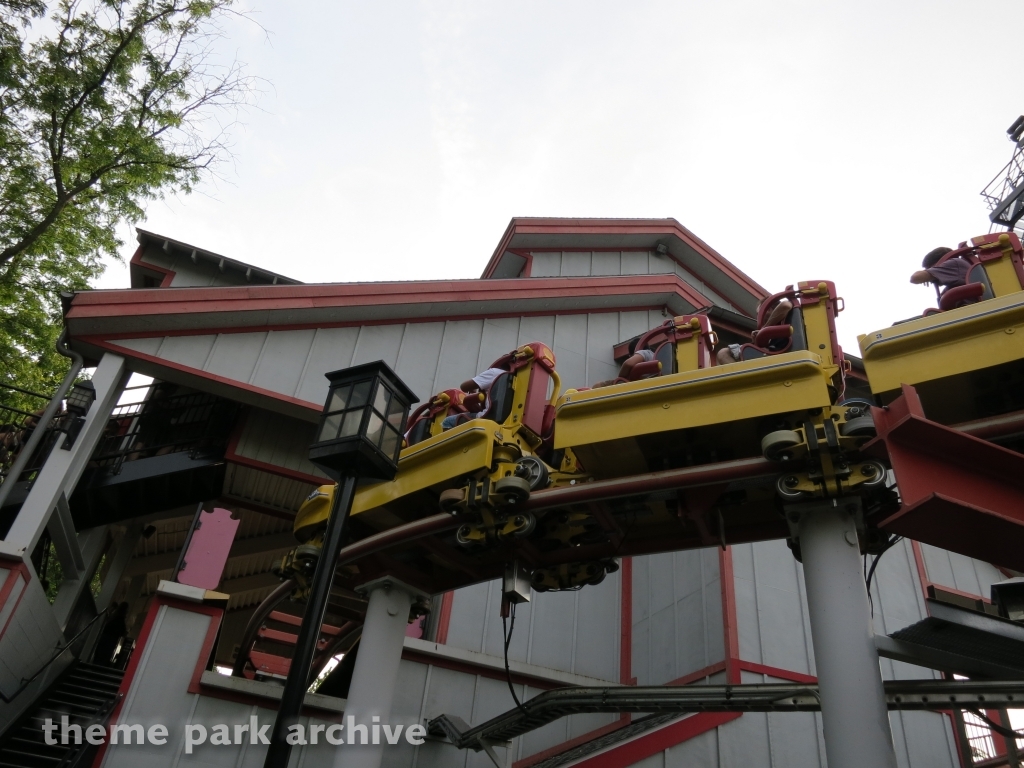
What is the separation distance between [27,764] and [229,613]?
1214 cm

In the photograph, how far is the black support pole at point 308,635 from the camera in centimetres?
502

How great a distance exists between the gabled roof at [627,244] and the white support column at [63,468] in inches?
372

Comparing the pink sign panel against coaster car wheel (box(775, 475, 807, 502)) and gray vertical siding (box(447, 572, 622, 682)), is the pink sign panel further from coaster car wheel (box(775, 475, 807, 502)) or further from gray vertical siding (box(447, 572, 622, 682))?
coaster car wheel (box(775, 475, 807, 502))

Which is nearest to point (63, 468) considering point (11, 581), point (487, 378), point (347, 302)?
point (11, 581)

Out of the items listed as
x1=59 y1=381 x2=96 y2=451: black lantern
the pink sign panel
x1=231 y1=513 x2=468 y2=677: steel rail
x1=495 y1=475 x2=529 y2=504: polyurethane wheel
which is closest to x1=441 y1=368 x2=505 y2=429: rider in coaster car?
x1=231 y1=513 x2=468 y2=677: steel rail

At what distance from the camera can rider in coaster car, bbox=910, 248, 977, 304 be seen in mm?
6578

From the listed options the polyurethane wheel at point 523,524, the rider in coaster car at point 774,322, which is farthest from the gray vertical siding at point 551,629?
the rider in coaster car at point 774,322

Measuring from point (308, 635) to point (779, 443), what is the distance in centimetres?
356

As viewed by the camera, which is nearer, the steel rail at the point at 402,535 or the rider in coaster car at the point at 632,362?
the rider in coaster car at the point at 632,362

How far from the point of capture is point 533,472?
733 centimetres

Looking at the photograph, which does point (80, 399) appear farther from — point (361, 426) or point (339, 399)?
point (361, 426)

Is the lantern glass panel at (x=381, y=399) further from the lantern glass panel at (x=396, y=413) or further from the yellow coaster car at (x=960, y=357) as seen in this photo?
the yellow coaster car at (x=960, y=357)

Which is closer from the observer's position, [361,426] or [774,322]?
[361,426]

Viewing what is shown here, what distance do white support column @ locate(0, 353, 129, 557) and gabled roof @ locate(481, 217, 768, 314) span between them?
31.0 ft
